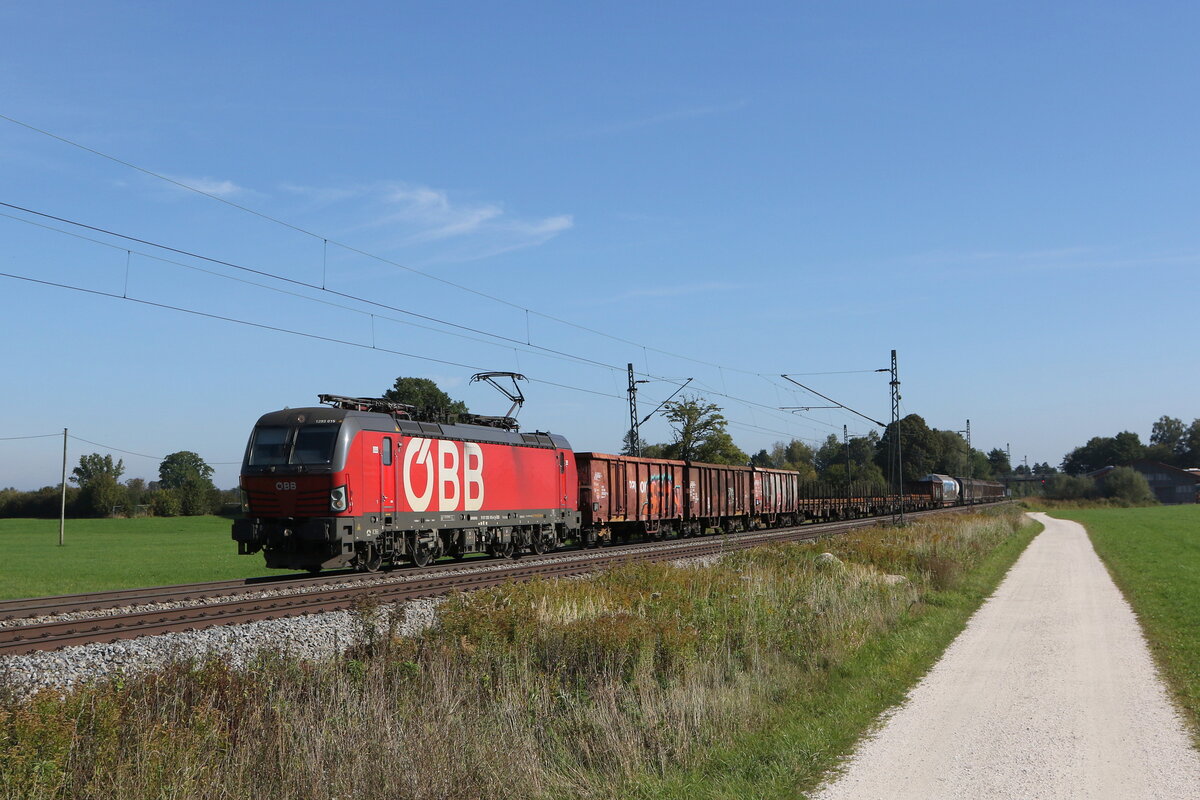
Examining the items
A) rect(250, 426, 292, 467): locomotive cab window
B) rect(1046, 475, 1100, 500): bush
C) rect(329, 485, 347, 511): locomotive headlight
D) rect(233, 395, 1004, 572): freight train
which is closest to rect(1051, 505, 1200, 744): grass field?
rect(329, 485, 347, 511): locomotive headlight

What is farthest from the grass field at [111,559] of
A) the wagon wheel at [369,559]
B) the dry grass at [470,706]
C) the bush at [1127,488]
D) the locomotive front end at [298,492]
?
the bush at [1127,488]

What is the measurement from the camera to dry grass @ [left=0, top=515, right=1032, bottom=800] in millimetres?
6977

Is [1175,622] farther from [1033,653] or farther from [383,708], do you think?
[383,708]

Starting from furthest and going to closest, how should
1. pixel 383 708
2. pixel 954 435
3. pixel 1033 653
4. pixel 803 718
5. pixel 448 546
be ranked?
pixel 954 435, pixel 448 546, pixel 1033 653, pixel 803 718, pixel 383 708

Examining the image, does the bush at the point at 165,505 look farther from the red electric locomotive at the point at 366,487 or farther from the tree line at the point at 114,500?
the red electric locomotive at the point at 366,487

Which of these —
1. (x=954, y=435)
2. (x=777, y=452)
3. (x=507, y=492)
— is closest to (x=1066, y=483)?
(x=954, y=435)

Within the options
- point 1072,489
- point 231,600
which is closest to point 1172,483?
point 1072,489

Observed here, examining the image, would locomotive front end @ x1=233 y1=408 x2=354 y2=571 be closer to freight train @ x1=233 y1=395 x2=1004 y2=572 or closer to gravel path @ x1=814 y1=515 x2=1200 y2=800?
freight train @ x1=233 y1=395 x2=1004 y2=572

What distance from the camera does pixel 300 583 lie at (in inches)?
822

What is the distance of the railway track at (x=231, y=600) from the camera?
13758 mm

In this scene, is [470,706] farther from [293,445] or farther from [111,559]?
[111,559]

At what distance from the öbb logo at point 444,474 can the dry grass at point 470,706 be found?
8.64 metres

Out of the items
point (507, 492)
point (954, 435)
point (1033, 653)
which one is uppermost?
point (954, 435)

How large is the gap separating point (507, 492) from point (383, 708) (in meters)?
19.6
